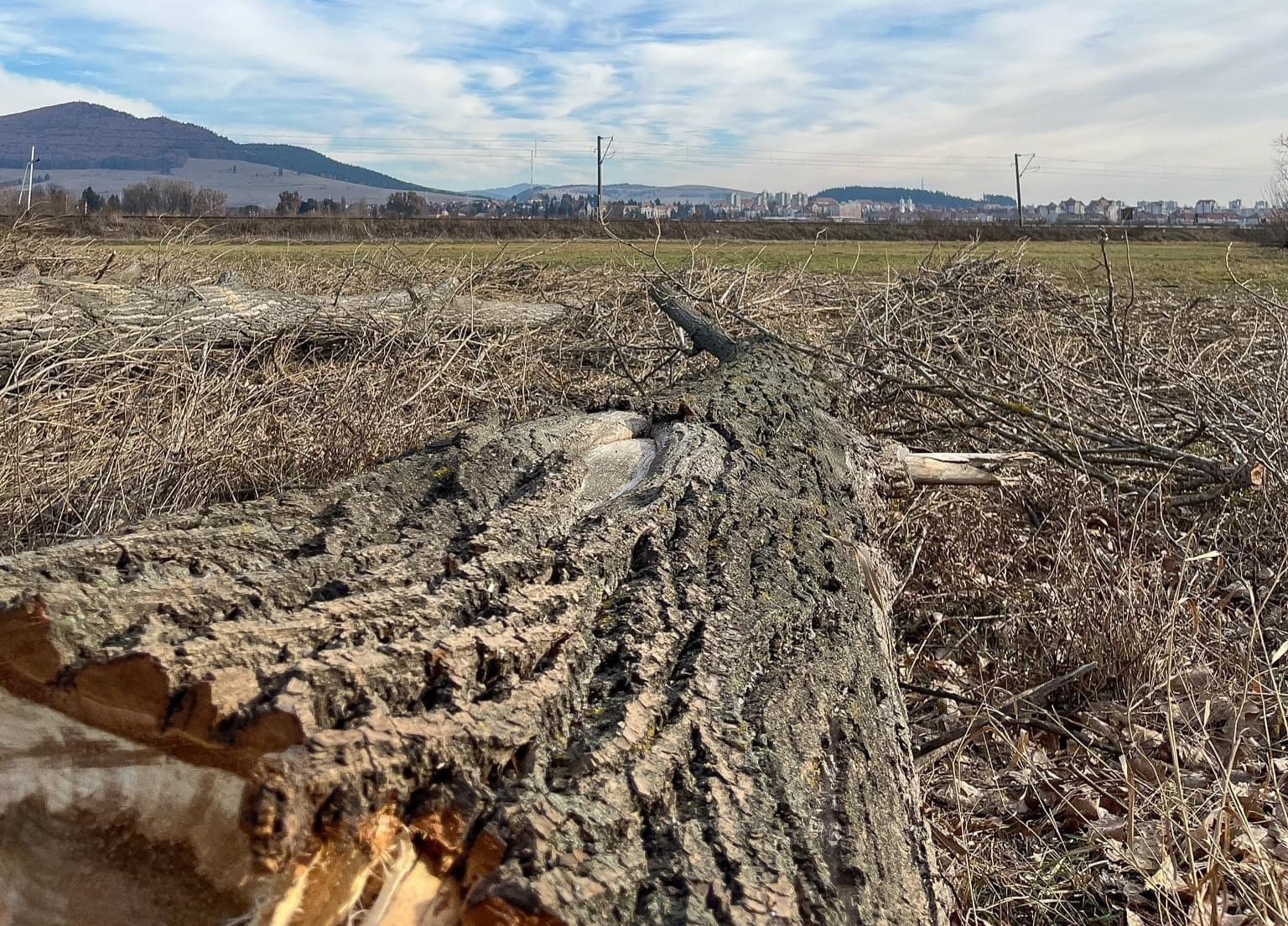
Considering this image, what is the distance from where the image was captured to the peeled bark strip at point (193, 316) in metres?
5.29

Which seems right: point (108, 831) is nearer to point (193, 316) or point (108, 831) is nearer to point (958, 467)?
point (958, 467)

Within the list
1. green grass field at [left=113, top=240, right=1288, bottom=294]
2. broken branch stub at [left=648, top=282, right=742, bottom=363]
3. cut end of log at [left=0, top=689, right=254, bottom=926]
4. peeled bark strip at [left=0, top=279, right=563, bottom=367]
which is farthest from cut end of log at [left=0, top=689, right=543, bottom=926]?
green grass field at [left=113, top=240, right=1288, bottom=294]

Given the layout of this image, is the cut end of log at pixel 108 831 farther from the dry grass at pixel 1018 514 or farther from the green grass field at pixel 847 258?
the green grass field at pixel 847 258

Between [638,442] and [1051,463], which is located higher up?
[638,442]

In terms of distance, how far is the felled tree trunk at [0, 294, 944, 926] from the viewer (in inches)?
43.4

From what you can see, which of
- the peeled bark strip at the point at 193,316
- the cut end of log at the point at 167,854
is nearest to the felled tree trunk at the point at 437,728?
the cut end of log at the point at 167,854

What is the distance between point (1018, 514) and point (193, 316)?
16.6 ft

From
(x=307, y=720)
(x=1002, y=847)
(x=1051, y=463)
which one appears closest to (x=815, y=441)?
(x=1002, y=847)

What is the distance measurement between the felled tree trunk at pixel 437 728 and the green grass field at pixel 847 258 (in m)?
7.12

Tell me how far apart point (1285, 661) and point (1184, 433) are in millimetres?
2178

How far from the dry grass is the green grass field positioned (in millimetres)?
3042

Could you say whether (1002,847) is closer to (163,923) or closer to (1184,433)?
(163,923)

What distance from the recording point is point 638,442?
9.58 ft

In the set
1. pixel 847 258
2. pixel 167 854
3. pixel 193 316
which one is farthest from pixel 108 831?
pixel 847 258
